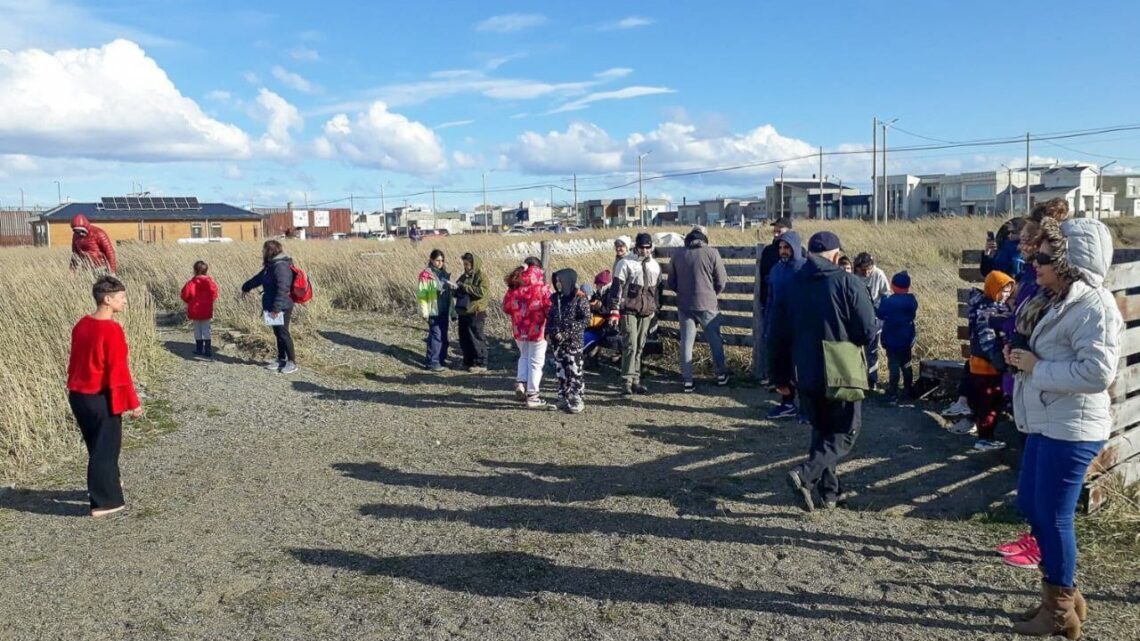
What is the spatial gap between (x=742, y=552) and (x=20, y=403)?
6.33m

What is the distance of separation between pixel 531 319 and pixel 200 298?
195 inches

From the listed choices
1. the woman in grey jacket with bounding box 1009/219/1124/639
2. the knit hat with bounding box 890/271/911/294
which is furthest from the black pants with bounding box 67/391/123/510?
the knit hat with bounding box 890/271/911/294

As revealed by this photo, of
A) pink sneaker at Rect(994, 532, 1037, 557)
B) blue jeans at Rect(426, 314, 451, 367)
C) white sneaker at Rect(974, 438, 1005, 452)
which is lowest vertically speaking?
pink sneaker at Rect(994, 532, 1037, 557)

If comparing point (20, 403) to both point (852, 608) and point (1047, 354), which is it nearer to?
point (852, 608)

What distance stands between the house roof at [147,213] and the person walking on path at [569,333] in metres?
50.4

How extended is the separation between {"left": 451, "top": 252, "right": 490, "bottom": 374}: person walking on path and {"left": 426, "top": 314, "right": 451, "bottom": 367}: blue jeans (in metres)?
0.24

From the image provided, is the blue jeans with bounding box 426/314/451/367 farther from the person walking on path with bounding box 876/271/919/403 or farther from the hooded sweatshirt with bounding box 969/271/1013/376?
the hooded sweatshirt with bounding box 969/271/1013/376

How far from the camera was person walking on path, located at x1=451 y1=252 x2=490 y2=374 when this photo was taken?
11.0 m

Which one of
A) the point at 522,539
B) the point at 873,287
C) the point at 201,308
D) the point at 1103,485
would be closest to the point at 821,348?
the point at 1103,485

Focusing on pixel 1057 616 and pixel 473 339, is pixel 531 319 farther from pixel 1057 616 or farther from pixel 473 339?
pixel 1057 616

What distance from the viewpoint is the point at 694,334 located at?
986cm

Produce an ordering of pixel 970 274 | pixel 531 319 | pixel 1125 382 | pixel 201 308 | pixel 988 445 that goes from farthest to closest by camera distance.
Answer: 1. pixel 201 308
2. pixel 531 319
3. pixel 970 274
4. pixel 988 445
5. pixel 1125 382

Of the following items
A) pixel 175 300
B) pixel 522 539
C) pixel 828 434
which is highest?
pixel 175 300

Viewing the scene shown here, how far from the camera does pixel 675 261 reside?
988cm
